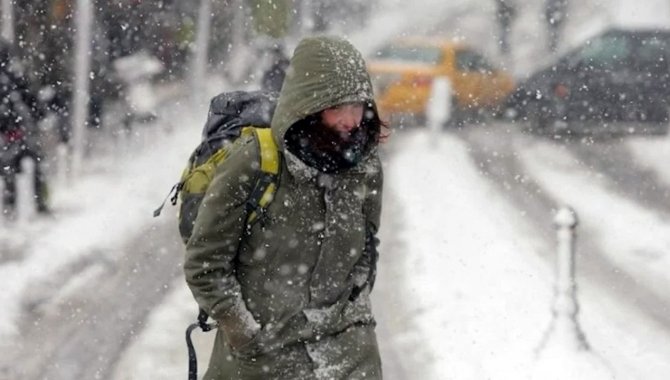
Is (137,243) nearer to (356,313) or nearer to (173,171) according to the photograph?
(173,171)

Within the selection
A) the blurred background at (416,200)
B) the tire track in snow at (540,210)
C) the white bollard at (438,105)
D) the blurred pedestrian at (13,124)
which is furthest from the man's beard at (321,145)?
the white bollard at (438,105)

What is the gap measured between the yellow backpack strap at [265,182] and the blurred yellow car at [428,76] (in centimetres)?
1667

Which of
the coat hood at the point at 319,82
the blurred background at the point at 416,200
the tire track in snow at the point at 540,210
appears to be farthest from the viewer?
the tire track in snow at the point at 540,210

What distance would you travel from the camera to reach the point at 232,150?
9.48 ft

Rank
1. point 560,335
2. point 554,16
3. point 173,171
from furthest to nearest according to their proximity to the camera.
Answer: point 554,16 < point 173,171 < point 560,335

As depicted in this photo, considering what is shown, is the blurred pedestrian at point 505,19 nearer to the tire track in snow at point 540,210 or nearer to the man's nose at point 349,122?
the tire track in snow at point 540,210

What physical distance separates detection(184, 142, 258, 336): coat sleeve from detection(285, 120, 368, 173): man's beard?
11 centimetres

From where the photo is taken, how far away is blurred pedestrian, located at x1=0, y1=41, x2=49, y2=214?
10547mm

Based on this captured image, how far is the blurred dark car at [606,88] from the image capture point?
18.8 metres

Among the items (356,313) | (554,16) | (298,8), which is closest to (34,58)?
(356,313)

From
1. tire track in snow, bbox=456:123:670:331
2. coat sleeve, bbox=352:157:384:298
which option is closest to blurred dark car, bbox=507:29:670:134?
tire track in snow, bbox=456:123:670:331

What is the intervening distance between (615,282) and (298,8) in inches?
1256

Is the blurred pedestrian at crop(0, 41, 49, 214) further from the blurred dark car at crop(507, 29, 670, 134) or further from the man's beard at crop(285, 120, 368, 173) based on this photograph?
the blurred dark car at crop(507, 29, 670, 134)

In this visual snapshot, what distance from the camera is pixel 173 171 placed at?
1598 cm
